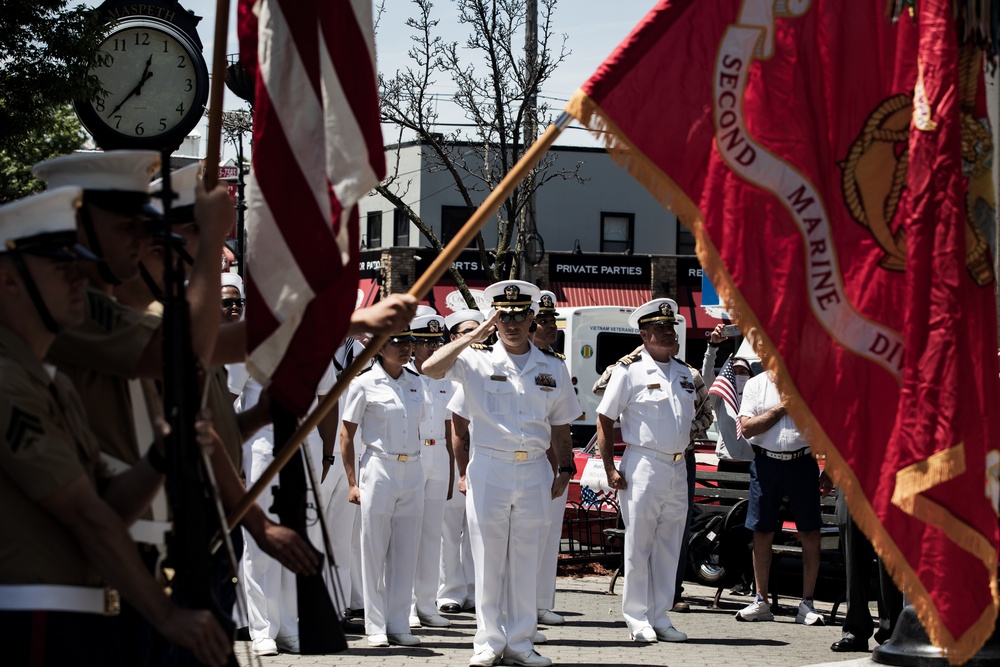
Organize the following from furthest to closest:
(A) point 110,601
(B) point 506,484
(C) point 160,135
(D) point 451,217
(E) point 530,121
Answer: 1. (D) point 451,217
2. (E) point 530,121
3. (B) point 506,484
4. (C) point 160,135
5. (A) point 110,601

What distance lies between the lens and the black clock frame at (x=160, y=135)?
8375 millimetres

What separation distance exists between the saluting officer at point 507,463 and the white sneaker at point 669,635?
163cm

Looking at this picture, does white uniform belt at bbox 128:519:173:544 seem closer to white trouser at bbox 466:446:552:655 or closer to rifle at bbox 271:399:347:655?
rifle at bbox 271:399:347:655

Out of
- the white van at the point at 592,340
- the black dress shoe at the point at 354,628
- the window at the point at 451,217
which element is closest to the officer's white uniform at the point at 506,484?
the black dress shoe at the point at 354,628

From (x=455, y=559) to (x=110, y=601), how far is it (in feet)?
27.7

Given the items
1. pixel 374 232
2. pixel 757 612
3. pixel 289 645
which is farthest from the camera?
pixel 374 232

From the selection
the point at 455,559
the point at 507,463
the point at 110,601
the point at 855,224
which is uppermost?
the point at 855,224

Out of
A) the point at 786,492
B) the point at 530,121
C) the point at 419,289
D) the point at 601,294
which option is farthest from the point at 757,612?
the point at 601,294

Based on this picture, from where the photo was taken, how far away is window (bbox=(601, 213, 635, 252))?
43.5 metres

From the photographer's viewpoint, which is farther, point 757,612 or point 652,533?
point 757,612

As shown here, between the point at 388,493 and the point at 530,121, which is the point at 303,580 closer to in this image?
the point at 388,493

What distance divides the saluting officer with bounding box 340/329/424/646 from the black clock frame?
7.55ft

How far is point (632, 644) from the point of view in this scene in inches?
393

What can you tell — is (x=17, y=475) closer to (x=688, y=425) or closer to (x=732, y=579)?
(x=688, y=425)
